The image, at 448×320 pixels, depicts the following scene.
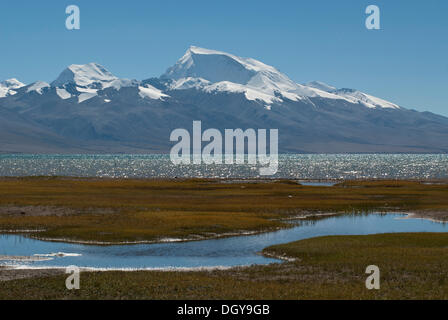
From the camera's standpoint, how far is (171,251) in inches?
2000

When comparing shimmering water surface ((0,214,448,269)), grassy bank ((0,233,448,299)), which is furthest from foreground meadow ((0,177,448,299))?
shimmering water surface ((0,214,448,269))

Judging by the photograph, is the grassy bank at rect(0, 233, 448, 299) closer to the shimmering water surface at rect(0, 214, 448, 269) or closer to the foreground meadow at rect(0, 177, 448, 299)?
the foreground meadow at rect(0, 177, 448, 299)

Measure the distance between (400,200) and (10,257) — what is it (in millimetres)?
66793

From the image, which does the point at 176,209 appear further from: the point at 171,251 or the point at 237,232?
the point at 171,251

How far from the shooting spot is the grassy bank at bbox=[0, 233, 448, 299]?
3216 centimetres

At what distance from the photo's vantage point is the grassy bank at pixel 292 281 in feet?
105

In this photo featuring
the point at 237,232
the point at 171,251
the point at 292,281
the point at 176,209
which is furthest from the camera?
the point at 176,209

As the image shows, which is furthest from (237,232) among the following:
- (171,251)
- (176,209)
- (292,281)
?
(292,281)

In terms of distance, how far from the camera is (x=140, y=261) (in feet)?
152

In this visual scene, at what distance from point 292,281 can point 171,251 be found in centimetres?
1701

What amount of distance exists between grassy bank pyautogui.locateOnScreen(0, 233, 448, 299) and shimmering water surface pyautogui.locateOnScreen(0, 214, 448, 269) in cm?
533

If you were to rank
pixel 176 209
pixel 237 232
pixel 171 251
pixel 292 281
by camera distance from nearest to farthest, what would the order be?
1. pixel 292 281
2. pixel 171 251
3. pixel 237 232
4. pixel 176 209
